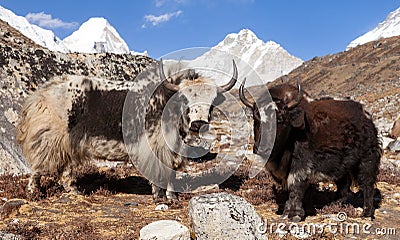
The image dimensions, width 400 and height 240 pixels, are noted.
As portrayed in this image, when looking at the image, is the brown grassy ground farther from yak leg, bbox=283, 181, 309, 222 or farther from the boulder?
the boulder

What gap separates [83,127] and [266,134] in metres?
3.36

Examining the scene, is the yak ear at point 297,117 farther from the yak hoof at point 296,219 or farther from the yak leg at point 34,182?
the yak leg at point 34,182

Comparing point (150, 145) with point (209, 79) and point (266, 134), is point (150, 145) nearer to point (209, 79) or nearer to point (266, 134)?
point (209, 79)

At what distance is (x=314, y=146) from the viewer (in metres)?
6.21

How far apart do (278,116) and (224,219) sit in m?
2.06

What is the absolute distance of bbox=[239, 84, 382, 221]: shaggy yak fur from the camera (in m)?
6.04

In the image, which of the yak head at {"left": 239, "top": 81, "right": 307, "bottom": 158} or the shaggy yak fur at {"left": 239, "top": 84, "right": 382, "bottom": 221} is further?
the shaggy yak fur at {"left": 239, "top": 84, "right": 382, "bottom": 221}

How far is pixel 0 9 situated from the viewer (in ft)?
504

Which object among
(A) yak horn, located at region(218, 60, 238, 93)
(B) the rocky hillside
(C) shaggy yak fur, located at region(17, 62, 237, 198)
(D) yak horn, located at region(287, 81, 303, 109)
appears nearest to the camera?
(D) yak horn, located at region(287, 81, 303, 109)

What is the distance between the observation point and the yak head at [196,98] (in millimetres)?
7258

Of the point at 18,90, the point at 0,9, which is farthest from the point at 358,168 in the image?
the point at 0,9

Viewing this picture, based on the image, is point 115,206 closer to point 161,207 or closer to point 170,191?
point 161,207

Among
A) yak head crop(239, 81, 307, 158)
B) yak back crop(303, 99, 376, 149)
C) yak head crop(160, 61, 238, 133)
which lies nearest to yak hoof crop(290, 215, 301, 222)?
yak head crop(239, 81, 307, 158)

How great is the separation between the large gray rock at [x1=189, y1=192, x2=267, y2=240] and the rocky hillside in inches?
250
